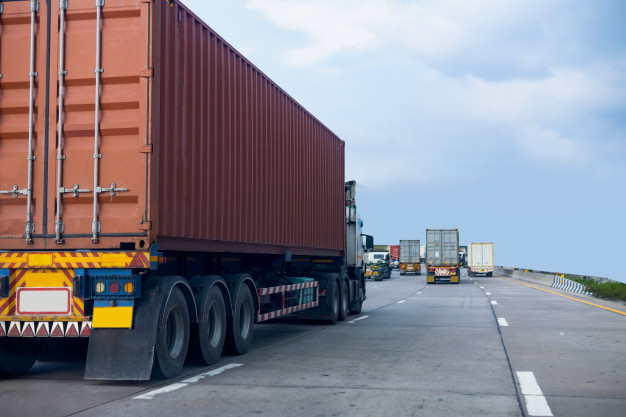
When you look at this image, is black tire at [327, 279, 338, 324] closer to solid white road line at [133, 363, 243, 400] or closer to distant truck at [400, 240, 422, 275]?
solid white road line at [133, 363, 243, 400]

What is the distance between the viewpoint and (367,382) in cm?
789

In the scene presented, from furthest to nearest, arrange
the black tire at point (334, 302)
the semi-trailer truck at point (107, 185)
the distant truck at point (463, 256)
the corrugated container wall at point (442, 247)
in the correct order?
the distant truck at point (463, 256) < the corrugated container wall at point (442, 247) < the black tire at point (334, 302) < the semi-trailer truck at point (107, 185)

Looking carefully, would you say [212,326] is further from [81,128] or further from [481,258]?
[481,258]

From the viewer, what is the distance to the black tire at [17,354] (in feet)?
27.7

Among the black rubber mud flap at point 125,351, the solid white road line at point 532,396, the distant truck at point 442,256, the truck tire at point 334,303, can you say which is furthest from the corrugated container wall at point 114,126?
the distant truck at point 442,256

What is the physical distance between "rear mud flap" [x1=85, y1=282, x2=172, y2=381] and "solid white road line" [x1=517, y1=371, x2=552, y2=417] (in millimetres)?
3901

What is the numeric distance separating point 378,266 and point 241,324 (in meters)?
40.0

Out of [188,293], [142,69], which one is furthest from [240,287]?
[142,69]

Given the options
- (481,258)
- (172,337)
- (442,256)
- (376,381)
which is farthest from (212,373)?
(481,258)

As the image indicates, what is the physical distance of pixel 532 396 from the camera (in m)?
7.12

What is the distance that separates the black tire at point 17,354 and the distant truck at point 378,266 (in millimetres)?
40453

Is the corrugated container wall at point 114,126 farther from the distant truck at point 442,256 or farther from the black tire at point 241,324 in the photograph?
the distant truck at point 442,256

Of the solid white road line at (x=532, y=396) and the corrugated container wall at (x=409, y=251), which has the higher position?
the corrugated container wall at (x=409, y=251)

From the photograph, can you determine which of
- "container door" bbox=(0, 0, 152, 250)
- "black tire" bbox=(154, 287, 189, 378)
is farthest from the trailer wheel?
"container door" bbox=(0, 0, 152, 250)
